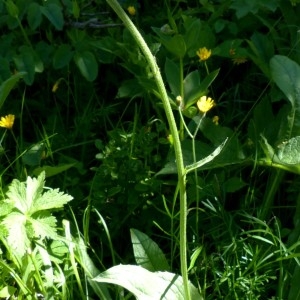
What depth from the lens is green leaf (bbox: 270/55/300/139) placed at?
1902 millimetres

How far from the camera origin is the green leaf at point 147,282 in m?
1.59

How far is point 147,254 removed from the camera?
1814mm

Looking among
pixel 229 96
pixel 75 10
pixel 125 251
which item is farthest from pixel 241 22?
pixel 125 251

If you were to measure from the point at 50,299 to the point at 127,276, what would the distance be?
0.21 metres

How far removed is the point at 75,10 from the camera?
230 centimetres

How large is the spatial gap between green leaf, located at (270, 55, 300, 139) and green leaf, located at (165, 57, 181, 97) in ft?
0.89

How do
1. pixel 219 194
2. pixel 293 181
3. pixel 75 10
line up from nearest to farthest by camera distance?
pixel 219 194, pixel 293 181, pixel 75 10

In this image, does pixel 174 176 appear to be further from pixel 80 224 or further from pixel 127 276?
pixel 127 276

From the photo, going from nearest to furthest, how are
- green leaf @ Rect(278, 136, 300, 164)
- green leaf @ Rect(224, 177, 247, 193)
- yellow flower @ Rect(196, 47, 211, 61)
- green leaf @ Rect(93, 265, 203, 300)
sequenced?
green leaf @ Rect(93, 265, 203, 300), green leaf @ Rect(278, 136, 300, 164), green leaf @ Rect(224, 177, 247, 193), yellow flower @ Rect(196, 47, 211, 61)

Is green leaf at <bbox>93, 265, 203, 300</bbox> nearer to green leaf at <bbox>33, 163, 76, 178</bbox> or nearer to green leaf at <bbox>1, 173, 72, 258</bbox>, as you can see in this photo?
green leaf at <bbox>1, 173, 72, 258</bbox>

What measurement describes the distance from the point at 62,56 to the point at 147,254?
824 millimetres

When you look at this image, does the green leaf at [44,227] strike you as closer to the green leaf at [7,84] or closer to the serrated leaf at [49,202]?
the serrated leaf at [49,202]

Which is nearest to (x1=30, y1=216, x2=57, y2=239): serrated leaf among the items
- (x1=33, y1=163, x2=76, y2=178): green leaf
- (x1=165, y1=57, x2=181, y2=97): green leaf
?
(x1=33, y1=163, x2=76, y2=178): green leaf

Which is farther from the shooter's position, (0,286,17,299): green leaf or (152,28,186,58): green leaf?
(152,28,186,58): green leaf
